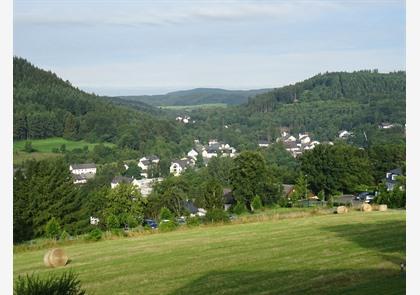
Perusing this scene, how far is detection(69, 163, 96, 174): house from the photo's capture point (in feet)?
279

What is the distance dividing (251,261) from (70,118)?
95862 millimetres

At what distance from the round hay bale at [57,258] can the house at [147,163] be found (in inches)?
3144

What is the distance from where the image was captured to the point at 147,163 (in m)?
103

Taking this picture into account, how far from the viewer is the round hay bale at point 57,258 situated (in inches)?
573

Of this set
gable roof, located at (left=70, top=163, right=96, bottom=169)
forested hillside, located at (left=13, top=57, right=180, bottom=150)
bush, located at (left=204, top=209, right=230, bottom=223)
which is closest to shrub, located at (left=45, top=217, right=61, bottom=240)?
bush, located at (left=204, top=209, right=230, bottom=223)

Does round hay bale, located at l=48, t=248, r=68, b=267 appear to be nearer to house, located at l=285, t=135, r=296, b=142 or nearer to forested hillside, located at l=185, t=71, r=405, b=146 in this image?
forested hillside, located at l=185, t=71, r=405, b=146

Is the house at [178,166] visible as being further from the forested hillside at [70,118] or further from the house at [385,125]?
the house at [385,125]

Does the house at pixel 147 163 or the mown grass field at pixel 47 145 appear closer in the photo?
the mown grass field at pixel 47 145

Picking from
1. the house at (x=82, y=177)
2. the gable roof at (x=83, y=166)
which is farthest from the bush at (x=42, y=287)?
the gable roof at (x=83, y=166)

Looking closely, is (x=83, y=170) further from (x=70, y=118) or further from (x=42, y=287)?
(x=42, y=287)

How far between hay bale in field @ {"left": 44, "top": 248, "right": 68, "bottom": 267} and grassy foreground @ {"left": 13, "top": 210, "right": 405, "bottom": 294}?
0.27 m

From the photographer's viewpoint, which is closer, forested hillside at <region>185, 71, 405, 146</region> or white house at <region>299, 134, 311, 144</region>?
forested hillside at <region>185, 71, 405, 146</region>
